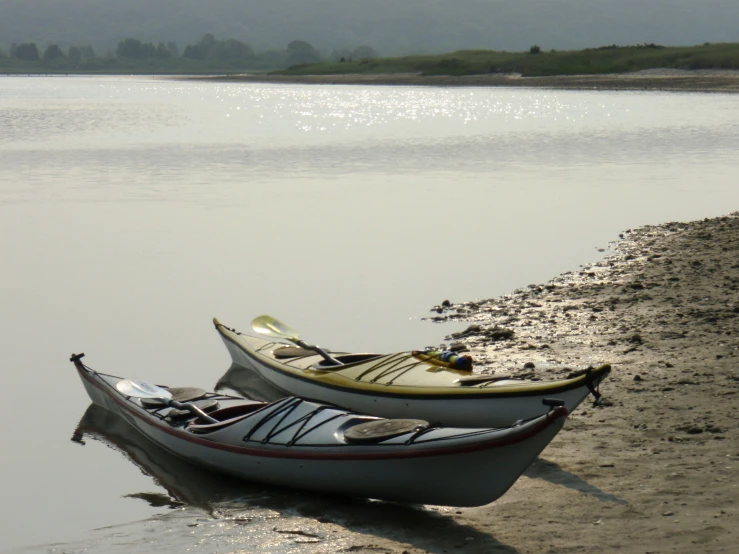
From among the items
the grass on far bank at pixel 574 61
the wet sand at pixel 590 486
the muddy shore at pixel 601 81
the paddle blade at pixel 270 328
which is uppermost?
the grass on far bank at pixel 574 61

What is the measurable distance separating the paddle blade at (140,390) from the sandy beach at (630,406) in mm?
3580

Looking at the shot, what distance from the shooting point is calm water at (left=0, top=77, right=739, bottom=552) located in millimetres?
9062

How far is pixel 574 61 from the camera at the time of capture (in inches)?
4092

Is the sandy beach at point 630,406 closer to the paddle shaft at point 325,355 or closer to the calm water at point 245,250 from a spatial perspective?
the calm water at point 245,250

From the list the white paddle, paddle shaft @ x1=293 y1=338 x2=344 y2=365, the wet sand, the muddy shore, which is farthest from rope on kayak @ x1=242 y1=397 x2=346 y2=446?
the muddy shore

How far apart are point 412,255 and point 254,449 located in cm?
1088

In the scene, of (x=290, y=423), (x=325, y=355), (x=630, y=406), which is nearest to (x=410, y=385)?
(x=290, y=423)

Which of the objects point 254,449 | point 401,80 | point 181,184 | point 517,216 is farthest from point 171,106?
point 254,449

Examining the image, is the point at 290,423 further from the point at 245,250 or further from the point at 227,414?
the point at 245,250

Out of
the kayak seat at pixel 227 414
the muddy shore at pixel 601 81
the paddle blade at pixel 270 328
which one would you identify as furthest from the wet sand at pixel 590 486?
the muddy shore at pixel 601 81

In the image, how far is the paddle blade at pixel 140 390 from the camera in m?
10.3

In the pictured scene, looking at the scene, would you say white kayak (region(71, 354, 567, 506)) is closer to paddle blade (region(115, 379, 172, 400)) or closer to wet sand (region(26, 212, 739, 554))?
paddle blade (region(115, 379, 172, 400))

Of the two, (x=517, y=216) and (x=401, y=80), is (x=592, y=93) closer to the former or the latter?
(x=401, y=80)

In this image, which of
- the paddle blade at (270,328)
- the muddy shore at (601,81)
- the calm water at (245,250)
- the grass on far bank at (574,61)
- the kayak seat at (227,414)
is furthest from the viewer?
the grass on far bank at (574,61)
